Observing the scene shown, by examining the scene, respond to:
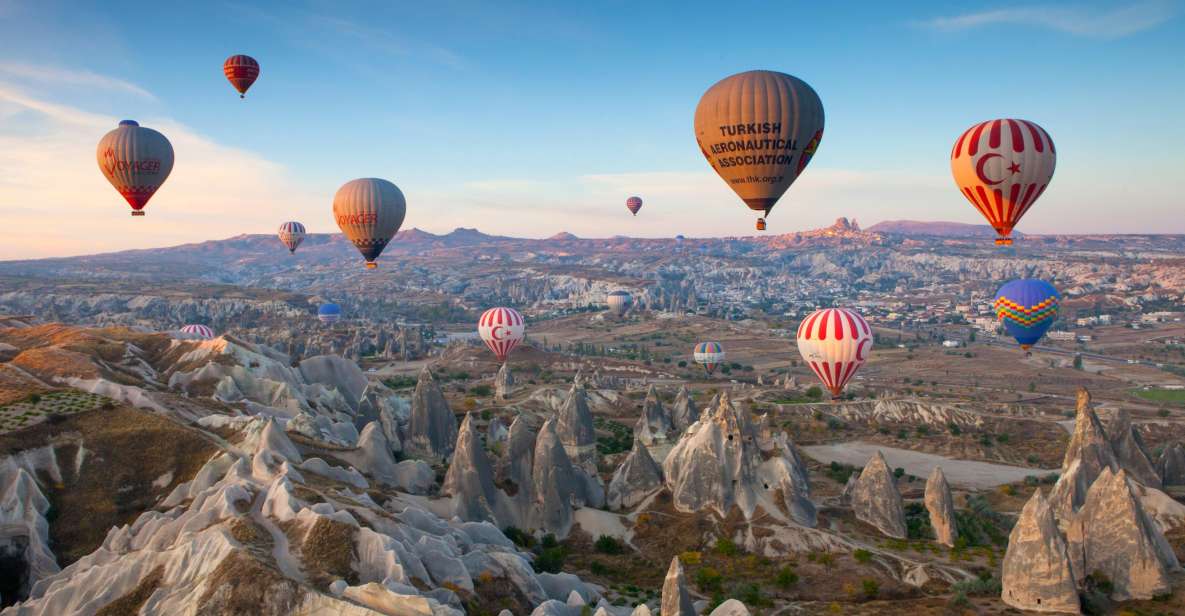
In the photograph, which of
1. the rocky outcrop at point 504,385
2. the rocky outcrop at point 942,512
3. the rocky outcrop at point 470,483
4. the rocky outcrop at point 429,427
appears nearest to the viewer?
the rocky outcrop at point 470,483

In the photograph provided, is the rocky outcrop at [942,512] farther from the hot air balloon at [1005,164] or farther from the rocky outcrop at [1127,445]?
the rocky outcrop at [1127,445]

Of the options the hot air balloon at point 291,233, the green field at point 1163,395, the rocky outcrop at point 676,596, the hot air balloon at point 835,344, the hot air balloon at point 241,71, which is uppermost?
the hot air balloon at point 241,71

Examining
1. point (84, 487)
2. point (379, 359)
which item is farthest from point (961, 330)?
point (84, 487)

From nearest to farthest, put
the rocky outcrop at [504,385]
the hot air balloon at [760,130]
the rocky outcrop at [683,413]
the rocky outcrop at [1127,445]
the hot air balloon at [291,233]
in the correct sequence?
the hot air balloon at [760,130] < the rocky outcrop at [1127,445] < the rocky outcrop at [683,413] < the rocky outcrop at [504,385] < the hot air balloon at [291,233]

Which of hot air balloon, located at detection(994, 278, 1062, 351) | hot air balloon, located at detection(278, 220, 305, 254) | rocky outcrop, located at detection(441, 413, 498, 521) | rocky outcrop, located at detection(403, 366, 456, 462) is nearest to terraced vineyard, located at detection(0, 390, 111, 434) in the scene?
rocky outcrop, located at detection(441, 413, 498, 521)

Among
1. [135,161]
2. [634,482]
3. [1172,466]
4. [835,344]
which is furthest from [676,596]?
[135,161]

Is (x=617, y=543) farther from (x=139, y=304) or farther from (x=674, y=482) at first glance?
(x=139, y=304)

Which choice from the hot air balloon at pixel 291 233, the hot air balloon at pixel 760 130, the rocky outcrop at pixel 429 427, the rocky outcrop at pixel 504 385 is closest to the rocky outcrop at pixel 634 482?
the rocky outcrop at pixel 429 427
